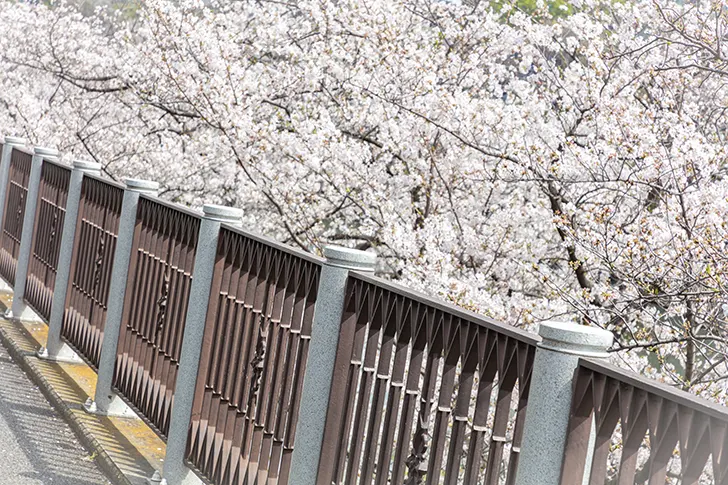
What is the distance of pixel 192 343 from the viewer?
15.8ft

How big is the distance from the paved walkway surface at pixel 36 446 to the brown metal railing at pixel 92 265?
0.49 m

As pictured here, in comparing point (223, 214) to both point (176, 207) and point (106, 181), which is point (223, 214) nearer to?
point (176, 207)

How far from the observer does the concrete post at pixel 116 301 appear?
595 cm

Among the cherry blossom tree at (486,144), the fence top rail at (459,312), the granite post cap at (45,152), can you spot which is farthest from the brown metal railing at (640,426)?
the granite post cap at (45,152)

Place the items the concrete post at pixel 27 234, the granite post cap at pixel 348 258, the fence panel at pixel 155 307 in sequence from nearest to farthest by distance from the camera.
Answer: the granite post cap at pixel 348 258 < the fence panel at pixel 155 307 < the concrete post at pixel 27 234

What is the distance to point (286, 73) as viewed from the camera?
13.3 meters

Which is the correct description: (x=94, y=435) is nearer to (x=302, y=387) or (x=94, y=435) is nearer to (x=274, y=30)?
(x=302, y=387)

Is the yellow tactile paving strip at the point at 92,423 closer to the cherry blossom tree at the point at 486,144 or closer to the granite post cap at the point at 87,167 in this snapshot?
the granite post cap at the point at 87,167

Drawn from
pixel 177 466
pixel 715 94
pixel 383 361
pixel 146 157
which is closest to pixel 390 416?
pixel 383 361

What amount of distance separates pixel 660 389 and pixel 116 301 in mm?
4481

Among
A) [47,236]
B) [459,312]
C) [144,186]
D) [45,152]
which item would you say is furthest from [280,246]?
[45,152]

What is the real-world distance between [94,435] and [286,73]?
8480 mm

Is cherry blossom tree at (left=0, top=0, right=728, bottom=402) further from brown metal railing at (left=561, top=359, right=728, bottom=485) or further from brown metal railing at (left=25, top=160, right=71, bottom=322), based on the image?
brown metal railing at (left=561, top=359, right=728, bottom=485)

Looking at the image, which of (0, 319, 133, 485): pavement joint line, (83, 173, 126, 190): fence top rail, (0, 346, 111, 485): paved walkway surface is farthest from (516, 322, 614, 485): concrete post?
(83, 173, 126, 190): fence top rail
